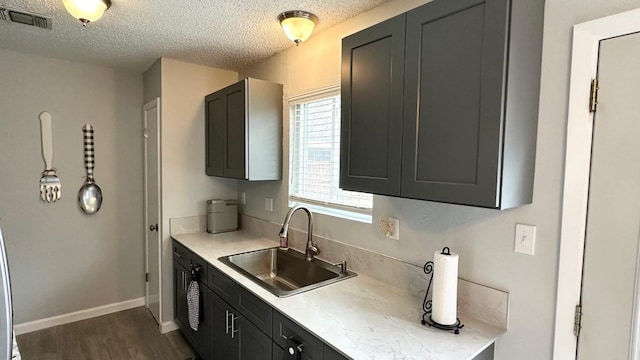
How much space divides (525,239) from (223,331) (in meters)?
1.82

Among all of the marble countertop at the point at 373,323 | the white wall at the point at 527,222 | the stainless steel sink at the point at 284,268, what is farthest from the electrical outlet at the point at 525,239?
the stainless steel sink at the point at 284,268

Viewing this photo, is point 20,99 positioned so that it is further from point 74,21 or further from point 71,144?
point 74,21

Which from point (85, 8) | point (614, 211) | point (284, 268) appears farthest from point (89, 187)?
point (614, 211)

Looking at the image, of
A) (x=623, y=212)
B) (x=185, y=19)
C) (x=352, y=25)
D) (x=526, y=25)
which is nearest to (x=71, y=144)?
(x=185, y=19)

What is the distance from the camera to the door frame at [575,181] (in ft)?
3.85

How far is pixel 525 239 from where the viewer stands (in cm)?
134

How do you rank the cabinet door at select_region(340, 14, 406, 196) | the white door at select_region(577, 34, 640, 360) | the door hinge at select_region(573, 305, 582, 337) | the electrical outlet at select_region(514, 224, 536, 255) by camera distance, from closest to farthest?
1. the white door at select_region(577, 34, 640, 360)
2. the door hinge at select_region(573, 305, 582, 337)
3. the electrical outlet at select_region(514, 224, 536, 255)
4. the cabinet door at select_region(340, 14, 406, 196)

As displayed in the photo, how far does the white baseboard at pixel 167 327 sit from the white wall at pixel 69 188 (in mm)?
733

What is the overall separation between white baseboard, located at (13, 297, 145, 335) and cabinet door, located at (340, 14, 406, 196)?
2977 millimetres

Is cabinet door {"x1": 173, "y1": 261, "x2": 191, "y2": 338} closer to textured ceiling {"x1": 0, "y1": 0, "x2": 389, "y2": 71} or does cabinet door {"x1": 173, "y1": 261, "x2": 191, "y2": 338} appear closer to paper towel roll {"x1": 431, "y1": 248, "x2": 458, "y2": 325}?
textured ceiling {"x1": 0, "y1": 0, "x2": 389, "y2": 71}

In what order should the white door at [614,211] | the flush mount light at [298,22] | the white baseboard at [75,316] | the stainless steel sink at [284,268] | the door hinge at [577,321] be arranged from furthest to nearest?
1. the white baseboard at [75,316]
2. the stainless steel sink at [284,268]
3. the flush mount light at [298,22]
4. the door hinge at [577,321]
5. the white door at [614,211]

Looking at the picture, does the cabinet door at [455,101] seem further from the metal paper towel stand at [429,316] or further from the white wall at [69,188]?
the white wall at [69,188]

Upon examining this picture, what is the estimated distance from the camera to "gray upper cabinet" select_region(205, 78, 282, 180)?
2.54 meters

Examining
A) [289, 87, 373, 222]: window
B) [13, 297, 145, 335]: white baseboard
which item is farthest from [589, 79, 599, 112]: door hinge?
[13, 297, 145, 335]: white baseboard
